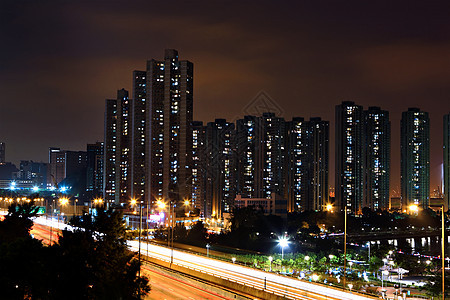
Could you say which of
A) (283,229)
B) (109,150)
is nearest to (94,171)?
(109,150)

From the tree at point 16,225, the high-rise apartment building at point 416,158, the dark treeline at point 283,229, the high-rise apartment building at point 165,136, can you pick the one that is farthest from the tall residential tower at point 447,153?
the tree at point 16,225

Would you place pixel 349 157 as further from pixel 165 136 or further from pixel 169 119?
pixel 169 119

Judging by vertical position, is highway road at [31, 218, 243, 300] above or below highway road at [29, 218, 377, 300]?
below

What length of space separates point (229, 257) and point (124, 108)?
201 feet

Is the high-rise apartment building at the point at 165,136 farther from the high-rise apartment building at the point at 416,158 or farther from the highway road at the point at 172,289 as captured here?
the high-rise apartment building at the point at 416,158

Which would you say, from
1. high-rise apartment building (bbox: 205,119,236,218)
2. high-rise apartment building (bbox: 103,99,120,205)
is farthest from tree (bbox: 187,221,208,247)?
high-rise apartment building (bbox: 103,99,120,205)

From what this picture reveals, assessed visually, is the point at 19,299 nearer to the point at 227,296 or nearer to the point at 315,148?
the point at 227,296

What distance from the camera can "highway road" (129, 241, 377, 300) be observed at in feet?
76.4

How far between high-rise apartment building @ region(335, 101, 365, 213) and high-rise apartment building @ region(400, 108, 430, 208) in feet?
61.3

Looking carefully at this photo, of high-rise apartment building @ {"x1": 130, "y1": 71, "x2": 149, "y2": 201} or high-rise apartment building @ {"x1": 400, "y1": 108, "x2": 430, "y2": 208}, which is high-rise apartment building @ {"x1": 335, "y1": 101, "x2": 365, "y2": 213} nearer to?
high-rise apartment building @ {"x1": 400, "y1": 108, "x2": 430, "y2": 208}

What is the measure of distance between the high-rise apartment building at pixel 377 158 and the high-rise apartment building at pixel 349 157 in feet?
10.8

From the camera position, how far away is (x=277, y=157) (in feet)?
346

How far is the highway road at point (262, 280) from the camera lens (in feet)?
76.4

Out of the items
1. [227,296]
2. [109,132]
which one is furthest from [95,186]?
[227,296]
